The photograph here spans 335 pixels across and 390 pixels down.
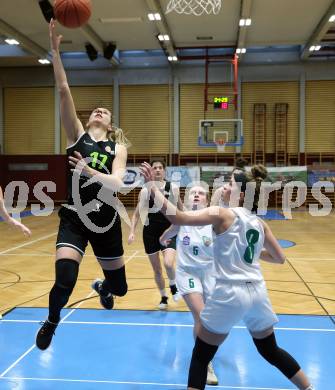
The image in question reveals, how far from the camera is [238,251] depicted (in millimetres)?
2680

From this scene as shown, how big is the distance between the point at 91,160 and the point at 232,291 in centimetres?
155

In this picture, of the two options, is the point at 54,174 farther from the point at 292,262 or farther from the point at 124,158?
the point at 124,158

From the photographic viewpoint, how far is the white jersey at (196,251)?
3.68m

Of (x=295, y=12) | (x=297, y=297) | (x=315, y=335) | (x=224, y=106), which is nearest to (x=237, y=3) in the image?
(x=295, y=12)

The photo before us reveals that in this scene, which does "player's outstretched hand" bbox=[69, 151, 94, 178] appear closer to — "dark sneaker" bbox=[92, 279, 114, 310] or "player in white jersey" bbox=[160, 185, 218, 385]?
"player in white jersey" bbox=[160, 185, 218, 385]

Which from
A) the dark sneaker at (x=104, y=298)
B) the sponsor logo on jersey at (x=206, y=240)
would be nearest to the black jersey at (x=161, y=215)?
the dark sneaker at (x=104, y=298)

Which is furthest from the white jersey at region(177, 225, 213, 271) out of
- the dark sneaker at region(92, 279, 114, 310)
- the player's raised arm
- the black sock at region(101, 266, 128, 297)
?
the player's raised arm

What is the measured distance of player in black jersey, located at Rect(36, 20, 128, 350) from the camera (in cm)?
324

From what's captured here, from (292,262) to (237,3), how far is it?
9048 millimetres

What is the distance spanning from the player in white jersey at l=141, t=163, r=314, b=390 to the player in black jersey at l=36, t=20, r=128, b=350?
95 cm

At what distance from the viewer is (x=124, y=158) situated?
3.71m

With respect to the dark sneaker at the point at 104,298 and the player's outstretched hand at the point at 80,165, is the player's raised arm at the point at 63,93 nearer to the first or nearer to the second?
the player's outstretched hand at the point at 80,165

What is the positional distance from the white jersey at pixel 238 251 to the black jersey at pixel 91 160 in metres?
1.21

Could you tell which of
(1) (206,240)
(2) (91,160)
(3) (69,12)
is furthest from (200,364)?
(3) (69,12)
